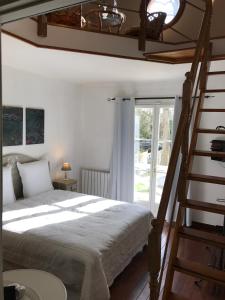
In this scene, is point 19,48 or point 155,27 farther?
point 155,27

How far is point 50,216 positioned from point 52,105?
217cm

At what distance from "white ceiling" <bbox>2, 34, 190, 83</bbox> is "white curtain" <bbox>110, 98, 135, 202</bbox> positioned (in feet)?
1.69

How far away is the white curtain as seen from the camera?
464 cm

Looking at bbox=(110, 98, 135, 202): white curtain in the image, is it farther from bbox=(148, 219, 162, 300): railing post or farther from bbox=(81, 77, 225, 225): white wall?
bbox=(148, 219, 162, 300): railing post

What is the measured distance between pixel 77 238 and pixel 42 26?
81.4 inches

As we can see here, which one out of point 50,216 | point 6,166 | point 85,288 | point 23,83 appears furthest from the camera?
point 23,83

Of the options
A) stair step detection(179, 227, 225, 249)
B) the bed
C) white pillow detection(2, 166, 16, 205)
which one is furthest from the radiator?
stair step detection(179, 227, 225, 249)

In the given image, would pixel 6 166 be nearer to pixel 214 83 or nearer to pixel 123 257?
pixel 123 257

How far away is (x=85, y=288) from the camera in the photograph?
224cm

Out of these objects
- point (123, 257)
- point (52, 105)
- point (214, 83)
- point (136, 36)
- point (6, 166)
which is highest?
point (136, 36)

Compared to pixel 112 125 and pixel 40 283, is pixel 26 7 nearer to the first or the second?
pixel 40 283

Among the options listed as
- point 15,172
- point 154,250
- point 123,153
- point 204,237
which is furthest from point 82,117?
point 154,250

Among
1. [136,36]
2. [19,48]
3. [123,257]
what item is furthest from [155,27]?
[123,257]

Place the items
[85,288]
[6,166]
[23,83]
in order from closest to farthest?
[85,288], [6,166], [23,83]
